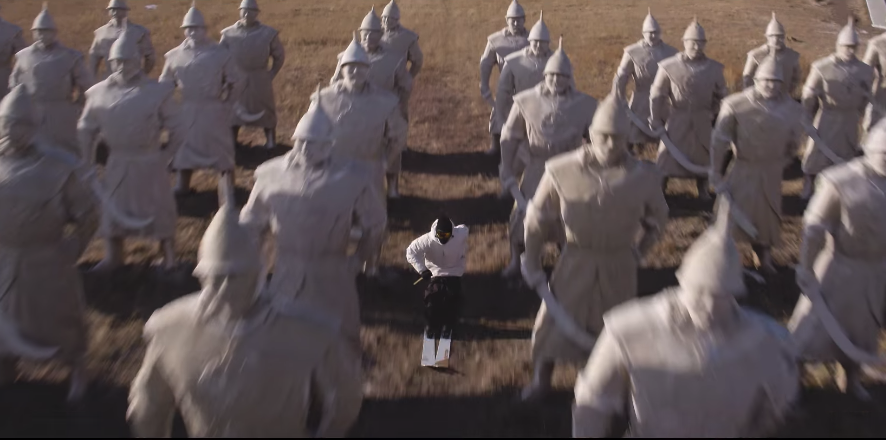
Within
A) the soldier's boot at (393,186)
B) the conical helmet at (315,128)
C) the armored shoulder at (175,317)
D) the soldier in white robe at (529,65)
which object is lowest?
the soldier's boot at (393,186)

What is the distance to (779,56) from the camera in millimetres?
9445

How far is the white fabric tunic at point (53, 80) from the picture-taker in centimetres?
829

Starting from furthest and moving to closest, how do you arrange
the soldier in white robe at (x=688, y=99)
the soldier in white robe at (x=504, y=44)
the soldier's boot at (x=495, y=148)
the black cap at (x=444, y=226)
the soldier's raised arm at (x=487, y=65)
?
the soldier's boot at (x=495, y=148) < the soldier's raised arm at (x=487, y=65) < the soldier in white robe at (x=504, y=44) < the soldier in white robe at (x=688, y=99) < the black cap at (x=444, y=226)

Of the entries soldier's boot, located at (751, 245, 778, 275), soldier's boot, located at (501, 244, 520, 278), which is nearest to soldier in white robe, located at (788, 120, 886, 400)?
soldier's boot, located at (751, 245, 778, 275)

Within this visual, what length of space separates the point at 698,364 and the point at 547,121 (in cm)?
364

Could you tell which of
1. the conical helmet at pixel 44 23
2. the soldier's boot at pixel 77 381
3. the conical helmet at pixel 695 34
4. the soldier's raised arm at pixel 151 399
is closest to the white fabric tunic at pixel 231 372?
the soldier's raised arm at pixel 151 399

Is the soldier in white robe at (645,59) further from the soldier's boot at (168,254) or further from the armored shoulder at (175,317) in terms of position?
the armored shoulder at (175,317)

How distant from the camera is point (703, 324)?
2.94 m

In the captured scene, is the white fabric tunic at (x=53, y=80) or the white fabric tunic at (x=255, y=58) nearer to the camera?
the white fabric tunic at (x=53, y=80)

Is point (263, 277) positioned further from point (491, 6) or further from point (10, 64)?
point (491, 6)

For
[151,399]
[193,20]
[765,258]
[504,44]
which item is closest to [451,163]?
[504,44]

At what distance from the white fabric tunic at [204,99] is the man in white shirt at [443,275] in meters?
3.55

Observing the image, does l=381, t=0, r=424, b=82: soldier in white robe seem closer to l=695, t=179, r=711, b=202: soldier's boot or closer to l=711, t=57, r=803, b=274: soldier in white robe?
l=695, t=179, r=711, b=202: soldier's boot

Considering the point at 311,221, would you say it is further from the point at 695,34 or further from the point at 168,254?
the point at 695,34
